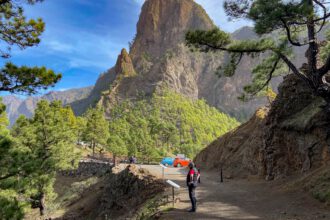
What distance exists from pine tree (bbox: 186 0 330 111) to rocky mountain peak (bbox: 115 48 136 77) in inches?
5856

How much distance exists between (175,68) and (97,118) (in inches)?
3994

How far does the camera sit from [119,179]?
796 inches

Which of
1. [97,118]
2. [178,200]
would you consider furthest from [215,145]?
[97,118]

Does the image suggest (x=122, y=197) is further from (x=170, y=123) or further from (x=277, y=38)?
(x=170, y=123)

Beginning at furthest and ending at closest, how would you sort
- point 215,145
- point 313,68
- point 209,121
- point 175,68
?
point 175,68 → point 209,121 → point 215,145 → point 313,68

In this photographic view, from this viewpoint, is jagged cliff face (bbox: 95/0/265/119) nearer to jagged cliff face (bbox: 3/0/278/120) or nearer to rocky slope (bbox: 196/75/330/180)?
jagged cliff face (bbox: 3/0/278/120)

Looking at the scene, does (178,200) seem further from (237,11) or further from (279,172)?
(237,11)

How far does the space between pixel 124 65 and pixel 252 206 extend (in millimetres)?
158979

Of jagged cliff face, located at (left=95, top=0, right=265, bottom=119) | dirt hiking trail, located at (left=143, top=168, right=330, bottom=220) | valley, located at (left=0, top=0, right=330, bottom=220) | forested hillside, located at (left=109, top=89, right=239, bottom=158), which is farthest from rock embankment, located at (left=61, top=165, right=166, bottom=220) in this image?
jagged cliff face, located at (left=95, top=0, right=265, bottom=119)

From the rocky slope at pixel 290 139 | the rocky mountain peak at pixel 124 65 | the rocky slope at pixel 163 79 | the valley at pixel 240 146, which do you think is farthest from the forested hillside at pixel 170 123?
the rocky slope at pixel 290 139

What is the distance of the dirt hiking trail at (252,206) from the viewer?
361 inches

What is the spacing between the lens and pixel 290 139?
49.8 feet

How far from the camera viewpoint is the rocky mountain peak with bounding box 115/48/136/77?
162 m

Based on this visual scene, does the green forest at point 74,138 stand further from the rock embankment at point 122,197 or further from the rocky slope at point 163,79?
the rocky slope at point 163,79
